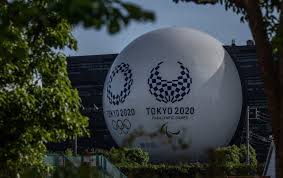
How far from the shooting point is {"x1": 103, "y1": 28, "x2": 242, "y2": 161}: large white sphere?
3706cm

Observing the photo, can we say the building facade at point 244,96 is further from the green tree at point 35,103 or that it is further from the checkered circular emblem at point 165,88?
the green tree at point 35,103

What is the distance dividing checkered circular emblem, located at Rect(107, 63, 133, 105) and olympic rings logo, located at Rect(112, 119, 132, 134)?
1089 millimetres

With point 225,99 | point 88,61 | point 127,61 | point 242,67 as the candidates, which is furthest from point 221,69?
point 88,61

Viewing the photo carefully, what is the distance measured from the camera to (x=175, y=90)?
122ft

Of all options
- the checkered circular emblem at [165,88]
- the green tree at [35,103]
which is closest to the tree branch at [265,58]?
the green tree at [35,103]

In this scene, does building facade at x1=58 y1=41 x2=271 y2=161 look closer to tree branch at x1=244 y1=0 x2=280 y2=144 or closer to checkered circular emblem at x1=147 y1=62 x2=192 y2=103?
checkered circular emblem at x1=147 y1=62 x2=192 y2=103

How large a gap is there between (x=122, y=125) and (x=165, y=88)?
3.51 meters

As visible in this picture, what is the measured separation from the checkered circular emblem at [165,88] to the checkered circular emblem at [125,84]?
1.39 m

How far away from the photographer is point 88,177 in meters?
4.25

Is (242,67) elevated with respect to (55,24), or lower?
elevated

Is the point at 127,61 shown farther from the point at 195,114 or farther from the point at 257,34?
the point at 257,34

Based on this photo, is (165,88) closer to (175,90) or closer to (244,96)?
(175,90)

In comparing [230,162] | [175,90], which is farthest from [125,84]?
[230,162]

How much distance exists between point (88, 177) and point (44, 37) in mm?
3028
